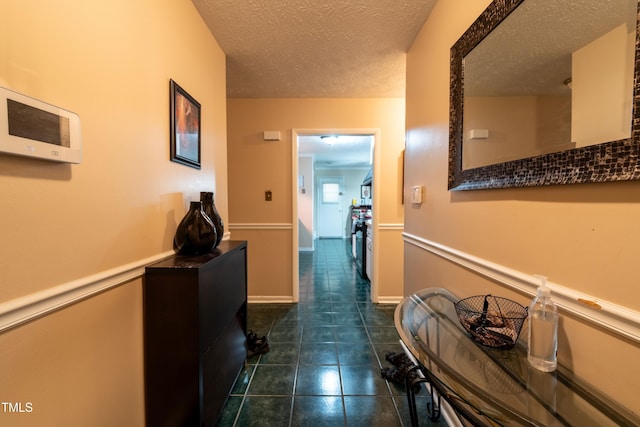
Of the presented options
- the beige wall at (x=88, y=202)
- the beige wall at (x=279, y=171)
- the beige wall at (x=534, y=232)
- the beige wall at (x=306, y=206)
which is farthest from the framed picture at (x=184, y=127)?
the beige wall at (x=306, y=206)

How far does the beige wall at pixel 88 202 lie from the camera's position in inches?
24.0

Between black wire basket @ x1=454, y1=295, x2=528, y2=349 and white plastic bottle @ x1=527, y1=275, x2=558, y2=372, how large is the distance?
96 millimetres

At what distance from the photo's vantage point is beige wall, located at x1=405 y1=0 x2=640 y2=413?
59 centimetres

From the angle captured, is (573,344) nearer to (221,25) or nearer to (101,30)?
(101,30)

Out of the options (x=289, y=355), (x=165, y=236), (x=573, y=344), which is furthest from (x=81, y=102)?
(x=289, y=355)

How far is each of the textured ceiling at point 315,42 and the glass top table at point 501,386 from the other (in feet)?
5.97

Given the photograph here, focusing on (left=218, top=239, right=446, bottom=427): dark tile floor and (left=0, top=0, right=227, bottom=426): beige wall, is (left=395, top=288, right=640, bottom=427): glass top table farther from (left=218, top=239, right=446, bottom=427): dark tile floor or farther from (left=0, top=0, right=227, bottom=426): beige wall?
(left=0, top=0, right=227, bottom=426): beige wall

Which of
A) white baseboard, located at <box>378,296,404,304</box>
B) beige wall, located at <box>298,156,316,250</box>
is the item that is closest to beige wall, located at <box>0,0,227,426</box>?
white baseboard, located at <box>378,296,404,304</box>

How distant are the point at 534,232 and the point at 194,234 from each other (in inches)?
55.3

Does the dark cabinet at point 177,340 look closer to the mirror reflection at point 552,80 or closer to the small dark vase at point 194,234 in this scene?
the small dark vase at point 194,234

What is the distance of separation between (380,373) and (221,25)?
2.62 m

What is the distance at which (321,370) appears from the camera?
173 centimetres

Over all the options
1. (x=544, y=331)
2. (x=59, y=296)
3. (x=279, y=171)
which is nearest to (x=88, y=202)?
(x=59, y=296)

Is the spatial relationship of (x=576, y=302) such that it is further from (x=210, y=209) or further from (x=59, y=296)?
(x=210, y=209)
